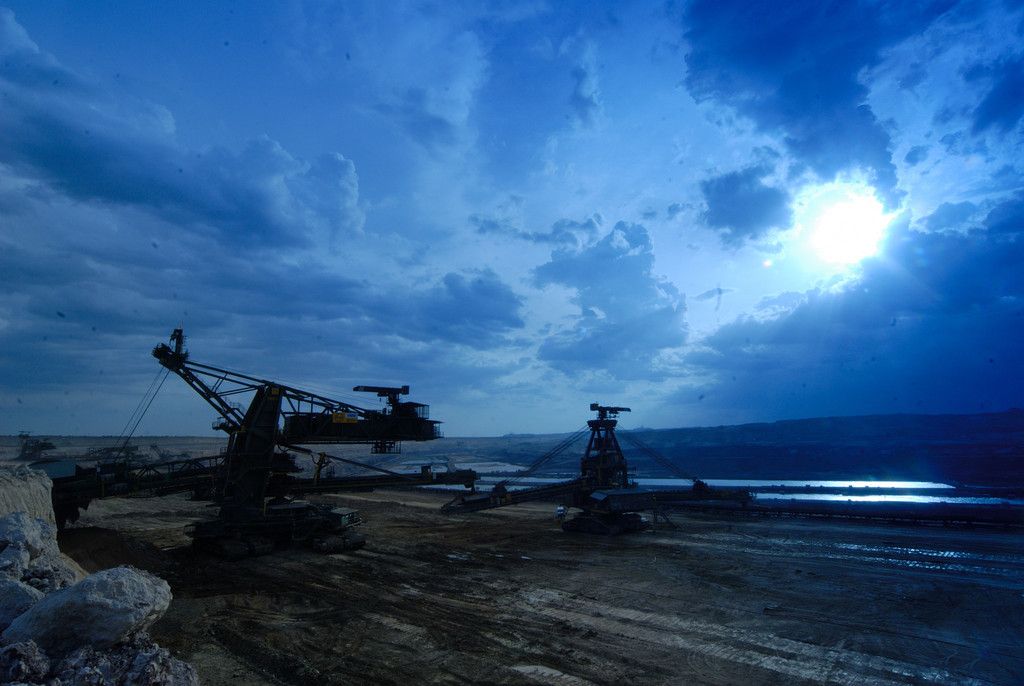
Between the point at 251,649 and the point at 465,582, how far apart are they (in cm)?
749

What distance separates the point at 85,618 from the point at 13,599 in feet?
5.70

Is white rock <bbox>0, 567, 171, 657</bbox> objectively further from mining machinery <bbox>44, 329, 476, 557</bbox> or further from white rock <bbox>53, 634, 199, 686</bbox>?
mining machinery <bbox>44, 329, 476, 557</bbox>

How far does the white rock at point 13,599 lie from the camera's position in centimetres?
623

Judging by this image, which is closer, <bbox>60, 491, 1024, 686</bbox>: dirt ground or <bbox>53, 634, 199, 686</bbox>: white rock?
<bbox>53, 634, 199, 686</bbox>: white rock

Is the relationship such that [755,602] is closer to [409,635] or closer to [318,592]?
[409,635]

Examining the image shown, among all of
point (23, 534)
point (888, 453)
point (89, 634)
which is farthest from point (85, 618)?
point (888, 453)

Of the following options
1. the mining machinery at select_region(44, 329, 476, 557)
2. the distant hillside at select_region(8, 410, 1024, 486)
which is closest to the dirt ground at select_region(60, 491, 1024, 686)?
the mining machinery at select_region(44, 329, 476, 557)

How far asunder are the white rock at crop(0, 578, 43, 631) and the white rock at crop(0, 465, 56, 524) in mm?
7460

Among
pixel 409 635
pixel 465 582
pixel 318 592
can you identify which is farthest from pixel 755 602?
pixel 318 592

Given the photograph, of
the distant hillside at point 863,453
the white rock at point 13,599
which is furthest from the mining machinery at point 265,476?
the distant hillside at point 863,453

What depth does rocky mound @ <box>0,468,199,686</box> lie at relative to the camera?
203 inches

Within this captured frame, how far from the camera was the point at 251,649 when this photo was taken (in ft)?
35.0

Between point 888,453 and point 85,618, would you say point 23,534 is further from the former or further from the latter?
point 888,453

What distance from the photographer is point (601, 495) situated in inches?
1089
